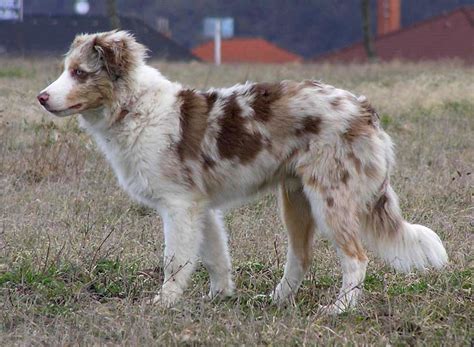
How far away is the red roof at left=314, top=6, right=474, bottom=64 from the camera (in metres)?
37.3

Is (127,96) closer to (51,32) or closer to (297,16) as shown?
(51,32)

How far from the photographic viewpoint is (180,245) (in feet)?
20.4

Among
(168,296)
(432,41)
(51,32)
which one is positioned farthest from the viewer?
(432,41)

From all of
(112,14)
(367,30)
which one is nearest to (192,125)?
(112,14)

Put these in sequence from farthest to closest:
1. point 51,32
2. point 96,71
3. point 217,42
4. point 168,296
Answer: point 217,42 → point 51,32 → point 96,71 → point 168,296

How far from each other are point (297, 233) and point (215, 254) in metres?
0.55

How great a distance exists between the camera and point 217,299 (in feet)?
20.3

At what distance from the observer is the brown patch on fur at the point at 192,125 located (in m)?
6.26

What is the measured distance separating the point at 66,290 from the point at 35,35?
1047 inches

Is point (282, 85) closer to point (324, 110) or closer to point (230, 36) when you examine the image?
point (324, 110)

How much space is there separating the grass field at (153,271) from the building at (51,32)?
19.2 meters

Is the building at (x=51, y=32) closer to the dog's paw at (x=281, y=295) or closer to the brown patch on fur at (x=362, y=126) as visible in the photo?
the dog's paw at (x=281, y=295)

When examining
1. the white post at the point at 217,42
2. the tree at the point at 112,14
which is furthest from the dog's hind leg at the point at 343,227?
the white post at the point at 217,42

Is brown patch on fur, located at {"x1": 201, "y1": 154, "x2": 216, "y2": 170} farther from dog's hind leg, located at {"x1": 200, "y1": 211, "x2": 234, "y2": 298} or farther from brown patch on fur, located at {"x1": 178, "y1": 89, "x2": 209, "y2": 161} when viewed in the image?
dog's hind leg, located at {"x1": 200, "y1": 211, "x2": 234, "y2": 298}
